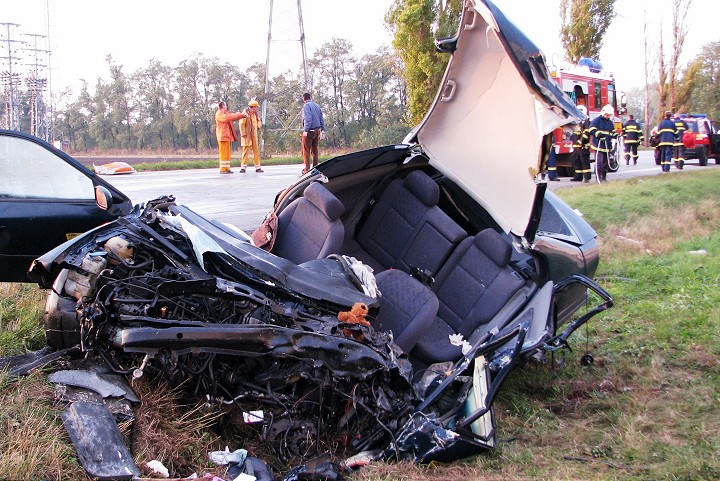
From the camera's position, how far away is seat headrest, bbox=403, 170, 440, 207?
191 inches

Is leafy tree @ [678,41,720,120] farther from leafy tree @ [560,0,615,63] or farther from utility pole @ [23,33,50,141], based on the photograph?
utility pole @ [23,33,50,141]

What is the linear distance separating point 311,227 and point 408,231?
3.19ft

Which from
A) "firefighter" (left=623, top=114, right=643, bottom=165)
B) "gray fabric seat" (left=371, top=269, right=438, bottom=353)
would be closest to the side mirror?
"gray fabric seat" (left=371, top=269, right=438, bottom=353)

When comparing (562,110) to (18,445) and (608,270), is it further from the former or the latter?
(608,270)

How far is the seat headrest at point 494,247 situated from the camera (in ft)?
14.8

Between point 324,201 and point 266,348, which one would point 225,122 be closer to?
point 324,201

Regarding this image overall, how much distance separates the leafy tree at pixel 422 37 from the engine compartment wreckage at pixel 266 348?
45.3 ft

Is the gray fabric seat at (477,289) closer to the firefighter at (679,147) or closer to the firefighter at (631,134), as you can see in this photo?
the firefighter at (631,134)

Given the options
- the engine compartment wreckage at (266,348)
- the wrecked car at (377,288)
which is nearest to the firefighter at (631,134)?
the wrecked car at (377,288)

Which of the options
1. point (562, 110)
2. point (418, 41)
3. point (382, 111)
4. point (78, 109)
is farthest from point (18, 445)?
point (78, 109)

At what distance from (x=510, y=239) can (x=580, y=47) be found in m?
26.8

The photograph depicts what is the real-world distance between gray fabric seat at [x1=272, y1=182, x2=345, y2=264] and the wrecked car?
1 cm

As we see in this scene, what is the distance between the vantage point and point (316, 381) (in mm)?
2973

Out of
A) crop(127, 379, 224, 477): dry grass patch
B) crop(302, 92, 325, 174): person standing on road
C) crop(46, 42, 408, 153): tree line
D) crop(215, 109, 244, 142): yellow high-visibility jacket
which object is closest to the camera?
crop(127, 379, 224, 477): dry grass patch
